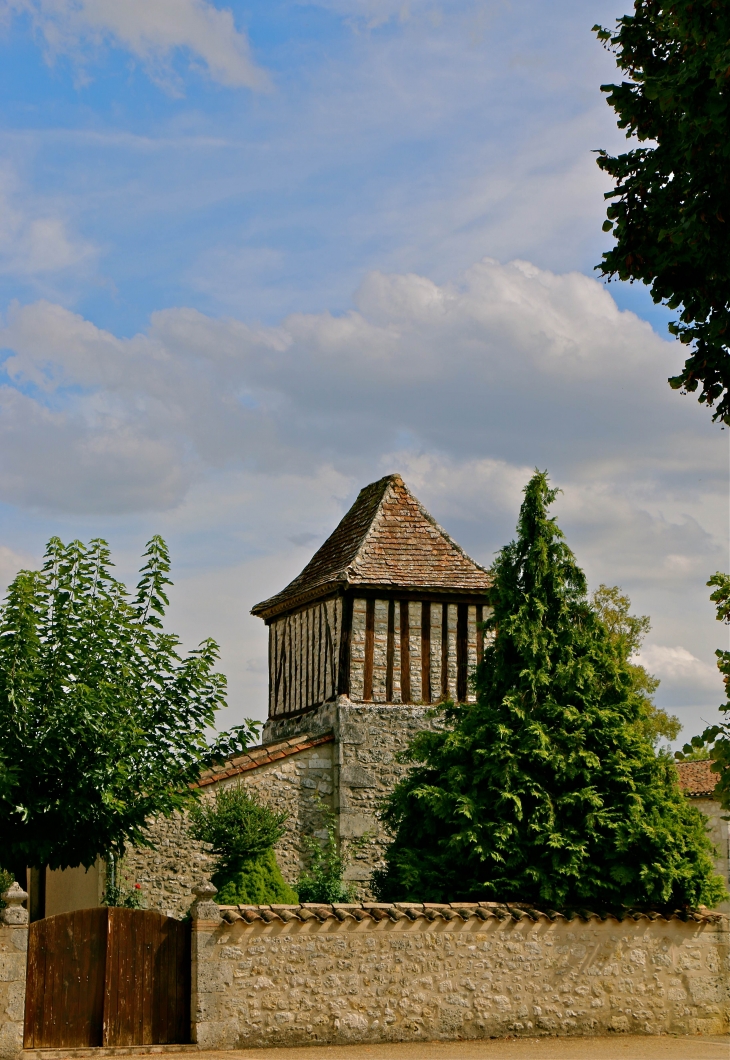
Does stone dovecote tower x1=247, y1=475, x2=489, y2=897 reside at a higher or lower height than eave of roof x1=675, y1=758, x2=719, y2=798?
higher

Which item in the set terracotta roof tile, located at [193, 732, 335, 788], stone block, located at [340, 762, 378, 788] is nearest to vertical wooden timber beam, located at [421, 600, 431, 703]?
stone block, located at [340, 762, 378, 788]

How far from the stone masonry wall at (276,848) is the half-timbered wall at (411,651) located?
1211 mm

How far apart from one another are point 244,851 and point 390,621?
4.77 metres

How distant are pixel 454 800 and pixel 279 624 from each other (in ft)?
23.1

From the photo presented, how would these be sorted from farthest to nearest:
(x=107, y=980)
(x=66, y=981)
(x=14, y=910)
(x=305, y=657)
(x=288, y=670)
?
(x=288, y=670) → (x=305, y=657) → (x=107, y=980) → (x=66, y=981) → (x=14, y=910)

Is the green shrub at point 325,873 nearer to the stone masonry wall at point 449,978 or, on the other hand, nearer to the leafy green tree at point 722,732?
the stone masonry wall at point 449,978

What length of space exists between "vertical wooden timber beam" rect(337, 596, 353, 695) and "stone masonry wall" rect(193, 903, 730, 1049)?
5.51m

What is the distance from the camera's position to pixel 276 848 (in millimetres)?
15930

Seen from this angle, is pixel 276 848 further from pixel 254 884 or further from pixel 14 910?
pixel 14 910

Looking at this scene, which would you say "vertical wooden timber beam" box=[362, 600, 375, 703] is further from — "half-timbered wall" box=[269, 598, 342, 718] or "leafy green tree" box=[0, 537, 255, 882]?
"leafy green tree" box=[0, 537, 255, 882]

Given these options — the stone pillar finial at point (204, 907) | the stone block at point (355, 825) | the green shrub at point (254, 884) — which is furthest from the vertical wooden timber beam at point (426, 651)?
the stone pillar finial at point (204, 907)

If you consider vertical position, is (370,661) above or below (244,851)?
above

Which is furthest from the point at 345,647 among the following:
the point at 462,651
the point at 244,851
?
the point at 244,851

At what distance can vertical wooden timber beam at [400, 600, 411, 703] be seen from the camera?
665 inches
